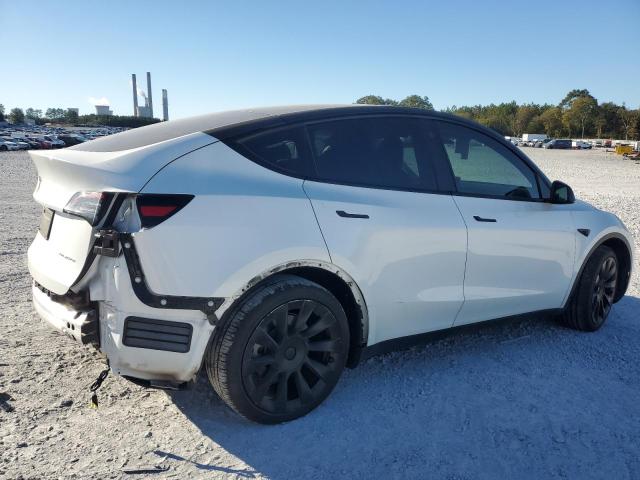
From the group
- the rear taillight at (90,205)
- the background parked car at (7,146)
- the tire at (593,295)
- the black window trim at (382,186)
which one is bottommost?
the background parked car at (7,146)

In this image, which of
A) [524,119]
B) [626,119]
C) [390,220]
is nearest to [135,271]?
[390,220]

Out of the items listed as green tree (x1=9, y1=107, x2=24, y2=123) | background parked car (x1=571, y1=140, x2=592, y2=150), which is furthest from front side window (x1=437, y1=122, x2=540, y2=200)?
green tree (x1=9, y1=107, x2=24, y2=123)

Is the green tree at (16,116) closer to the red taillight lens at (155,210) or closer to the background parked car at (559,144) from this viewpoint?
the background parked car at (559,144)

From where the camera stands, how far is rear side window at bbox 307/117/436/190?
10.5ft

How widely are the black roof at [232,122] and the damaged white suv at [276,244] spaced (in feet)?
0.07

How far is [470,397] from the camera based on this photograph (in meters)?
3.40

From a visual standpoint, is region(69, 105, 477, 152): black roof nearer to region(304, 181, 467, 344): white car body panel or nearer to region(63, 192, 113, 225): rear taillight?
region(63, 192, 113, 225): rear taillight

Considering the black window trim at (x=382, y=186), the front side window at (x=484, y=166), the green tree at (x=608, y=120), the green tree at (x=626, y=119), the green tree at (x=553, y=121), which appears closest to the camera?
the black window trim at (x=382, y=186)

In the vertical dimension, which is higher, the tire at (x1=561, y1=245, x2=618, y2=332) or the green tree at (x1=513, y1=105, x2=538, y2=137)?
the green tree at (x1=513, y1=105, x2=538, y2=137)

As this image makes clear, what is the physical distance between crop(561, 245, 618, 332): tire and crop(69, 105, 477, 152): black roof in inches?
80.0

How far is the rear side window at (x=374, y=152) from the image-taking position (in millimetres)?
3199

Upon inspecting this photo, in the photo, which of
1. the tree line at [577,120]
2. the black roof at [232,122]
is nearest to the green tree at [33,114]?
the tree line at [577,120]

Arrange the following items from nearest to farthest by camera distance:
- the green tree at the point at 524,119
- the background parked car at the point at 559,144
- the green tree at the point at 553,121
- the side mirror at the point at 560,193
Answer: the side mirror at the point at 560,193, the background parked car at the point at 559,144, the green tree at the point at 553,121, the green tree at the point at 524,119

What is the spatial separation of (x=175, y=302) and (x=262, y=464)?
35.0 inches
